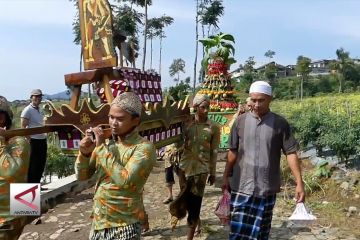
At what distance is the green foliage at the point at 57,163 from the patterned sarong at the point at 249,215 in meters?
6.44

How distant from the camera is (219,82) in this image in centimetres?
1098

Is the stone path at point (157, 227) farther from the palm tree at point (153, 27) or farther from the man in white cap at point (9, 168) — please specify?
the palm tree at point (153, 27)

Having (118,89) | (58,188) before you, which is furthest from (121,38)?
(58,188)

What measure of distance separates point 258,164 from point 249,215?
0.41 metres

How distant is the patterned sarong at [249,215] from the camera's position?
3.59 m

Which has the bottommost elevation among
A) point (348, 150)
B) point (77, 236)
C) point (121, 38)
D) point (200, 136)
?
point (77, 236)

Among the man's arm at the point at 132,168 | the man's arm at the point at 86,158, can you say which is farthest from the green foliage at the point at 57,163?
the man's arm at the point at 132,168

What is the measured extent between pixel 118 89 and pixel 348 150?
7.04 meters

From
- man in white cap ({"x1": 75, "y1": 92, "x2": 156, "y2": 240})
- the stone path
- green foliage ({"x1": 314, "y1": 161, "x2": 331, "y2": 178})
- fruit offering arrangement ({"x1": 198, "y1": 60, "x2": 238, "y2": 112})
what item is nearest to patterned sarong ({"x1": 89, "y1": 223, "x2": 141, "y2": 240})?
man in white cap ({"x1": 75, "y1": 92, "x2": 156, "y2": 240})

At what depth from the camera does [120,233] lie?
2.52 meters

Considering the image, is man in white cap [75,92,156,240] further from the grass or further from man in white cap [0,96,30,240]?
the grass

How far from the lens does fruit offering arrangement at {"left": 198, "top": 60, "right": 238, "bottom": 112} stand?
413 inches

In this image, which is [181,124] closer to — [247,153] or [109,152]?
[247,153]

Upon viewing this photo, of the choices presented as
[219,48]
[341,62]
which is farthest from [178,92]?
[341,62]
